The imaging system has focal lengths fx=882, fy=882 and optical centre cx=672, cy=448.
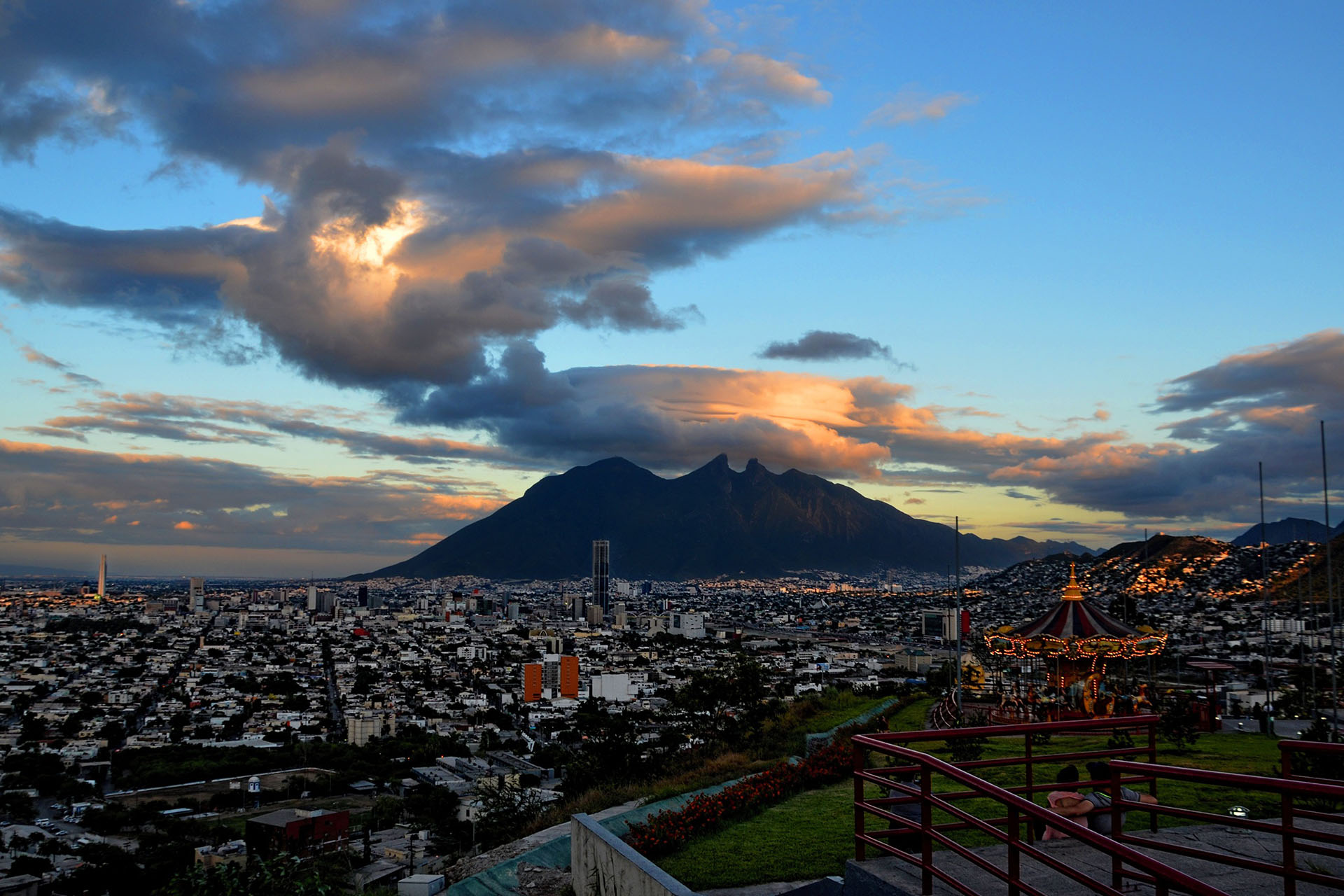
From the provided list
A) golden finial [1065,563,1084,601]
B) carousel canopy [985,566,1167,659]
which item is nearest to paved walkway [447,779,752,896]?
carousel canopy [985,566,1167,659]

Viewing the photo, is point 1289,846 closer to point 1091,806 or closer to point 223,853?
point 1091,806

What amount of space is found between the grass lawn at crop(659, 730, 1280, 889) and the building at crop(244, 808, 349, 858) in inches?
670

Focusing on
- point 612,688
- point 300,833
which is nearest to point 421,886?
point 300,833

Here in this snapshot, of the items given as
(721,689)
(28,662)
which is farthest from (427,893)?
(28,662)

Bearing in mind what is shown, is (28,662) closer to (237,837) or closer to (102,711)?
(102,711)

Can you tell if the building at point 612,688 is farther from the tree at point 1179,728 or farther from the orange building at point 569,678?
the tree at point 1179,728

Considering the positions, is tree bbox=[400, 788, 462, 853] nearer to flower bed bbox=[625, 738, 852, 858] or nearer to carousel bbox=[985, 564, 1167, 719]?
flower bed bbox=[625, 738, 852, 858]

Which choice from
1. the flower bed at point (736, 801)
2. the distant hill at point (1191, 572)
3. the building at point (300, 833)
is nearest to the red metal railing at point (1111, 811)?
the flower bed at point (736, 801)

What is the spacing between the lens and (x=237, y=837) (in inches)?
1211

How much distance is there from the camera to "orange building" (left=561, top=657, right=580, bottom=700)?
8412cm

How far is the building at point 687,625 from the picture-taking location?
136 metres

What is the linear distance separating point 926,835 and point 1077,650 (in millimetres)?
13377

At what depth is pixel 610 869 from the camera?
7871mm

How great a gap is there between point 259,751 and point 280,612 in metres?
136
